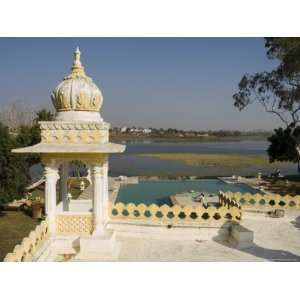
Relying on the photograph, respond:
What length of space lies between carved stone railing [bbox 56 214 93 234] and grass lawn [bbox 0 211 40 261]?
1456 mm

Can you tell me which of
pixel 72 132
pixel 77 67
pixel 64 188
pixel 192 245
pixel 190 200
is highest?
pixel 77 67

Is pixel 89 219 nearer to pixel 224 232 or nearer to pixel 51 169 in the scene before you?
pixel 51 169

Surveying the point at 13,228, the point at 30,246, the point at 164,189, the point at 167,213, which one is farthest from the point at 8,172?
the point at 164,189

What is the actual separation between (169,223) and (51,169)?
295 centimetres

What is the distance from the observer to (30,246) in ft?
17.8

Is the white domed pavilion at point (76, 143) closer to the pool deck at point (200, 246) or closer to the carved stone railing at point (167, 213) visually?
the pool deck at point (200, 246)

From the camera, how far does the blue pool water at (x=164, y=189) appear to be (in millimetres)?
15906

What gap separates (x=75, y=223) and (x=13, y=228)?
383cm

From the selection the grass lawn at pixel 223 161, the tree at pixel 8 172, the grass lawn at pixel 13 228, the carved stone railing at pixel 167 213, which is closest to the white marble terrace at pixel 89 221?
the carved stone railing at pixel 167 213

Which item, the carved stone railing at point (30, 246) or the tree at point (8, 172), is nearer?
the carved stone railing at point (30, 246)

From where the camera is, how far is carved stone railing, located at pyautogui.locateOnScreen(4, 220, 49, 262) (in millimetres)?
4728

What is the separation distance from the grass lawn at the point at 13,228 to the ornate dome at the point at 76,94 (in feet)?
11.0

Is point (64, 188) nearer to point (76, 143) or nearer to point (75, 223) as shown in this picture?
point (75, 223)

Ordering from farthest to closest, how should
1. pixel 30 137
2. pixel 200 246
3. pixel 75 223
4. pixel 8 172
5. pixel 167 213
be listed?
pixel 30 137 → pixel 8 172 → pixel 167 213 → pixel 200 246 → pixel 75 223
